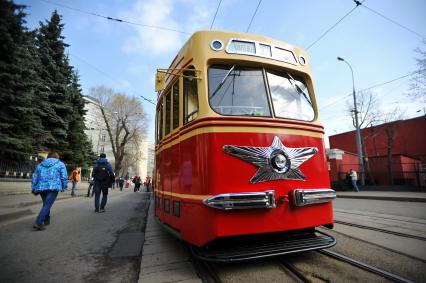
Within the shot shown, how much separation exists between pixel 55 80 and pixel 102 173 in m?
12.6

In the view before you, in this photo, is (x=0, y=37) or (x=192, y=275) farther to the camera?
(x=192, y=275)

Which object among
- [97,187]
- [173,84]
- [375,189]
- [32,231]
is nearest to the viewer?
[173,84]

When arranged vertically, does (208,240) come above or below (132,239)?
above

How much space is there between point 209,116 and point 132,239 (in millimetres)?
3100

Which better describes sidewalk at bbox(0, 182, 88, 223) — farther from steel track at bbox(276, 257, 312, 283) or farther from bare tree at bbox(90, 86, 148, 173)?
bare tree at bbox(90, 86, 148, 173)

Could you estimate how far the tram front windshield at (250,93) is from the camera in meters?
3.38

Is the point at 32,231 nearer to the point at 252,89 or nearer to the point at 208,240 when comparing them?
the point at 208,240

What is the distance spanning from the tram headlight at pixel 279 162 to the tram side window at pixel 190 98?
1.10m

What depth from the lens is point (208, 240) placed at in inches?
113

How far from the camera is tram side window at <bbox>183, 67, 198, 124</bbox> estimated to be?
3501mm

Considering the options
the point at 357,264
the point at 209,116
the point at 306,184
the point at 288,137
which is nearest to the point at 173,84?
the point at 209,116

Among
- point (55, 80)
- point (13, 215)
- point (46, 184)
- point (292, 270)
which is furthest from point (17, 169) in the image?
point (292, 270)

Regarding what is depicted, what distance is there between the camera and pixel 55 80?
17.6 meters

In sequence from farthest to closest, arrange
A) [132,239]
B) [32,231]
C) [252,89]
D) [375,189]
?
[375,189]
[32,231]
[132,239]
[252,89]
